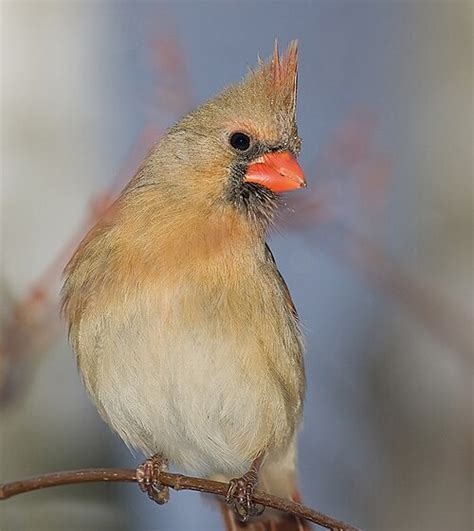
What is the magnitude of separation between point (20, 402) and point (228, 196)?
82cm

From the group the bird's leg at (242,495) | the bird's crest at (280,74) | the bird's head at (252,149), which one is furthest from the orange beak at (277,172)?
the bird's leg at (242,495)

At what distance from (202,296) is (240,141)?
347mm

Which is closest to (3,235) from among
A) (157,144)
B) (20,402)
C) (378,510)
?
(20,402)

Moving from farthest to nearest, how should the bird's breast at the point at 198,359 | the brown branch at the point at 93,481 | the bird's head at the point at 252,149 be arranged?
the bird's head at the point at 252,149, the bird's breast at the point at 198,359, the brown branch at the point at 93,481

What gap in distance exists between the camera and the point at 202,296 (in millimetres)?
1961

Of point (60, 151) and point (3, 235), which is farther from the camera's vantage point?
point (60, 151)

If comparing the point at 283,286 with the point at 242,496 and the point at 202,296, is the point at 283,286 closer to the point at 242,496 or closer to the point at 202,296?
the point at 202,296

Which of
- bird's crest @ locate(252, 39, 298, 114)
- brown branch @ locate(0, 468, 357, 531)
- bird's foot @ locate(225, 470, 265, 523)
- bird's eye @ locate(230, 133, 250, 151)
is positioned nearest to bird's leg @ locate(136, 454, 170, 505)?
bird's foot @ locate(225, 470, 265, 523)

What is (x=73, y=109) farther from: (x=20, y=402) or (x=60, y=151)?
(x=20, y=402)

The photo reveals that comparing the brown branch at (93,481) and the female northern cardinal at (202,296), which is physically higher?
the female northern cardinal at (202,296)

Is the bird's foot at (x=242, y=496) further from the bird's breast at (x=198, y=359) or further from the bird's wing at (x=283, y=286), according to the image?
the bird's wing at (x=283, y=286)

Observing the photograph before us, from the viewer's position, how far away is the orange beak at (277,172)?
2014 millimetres

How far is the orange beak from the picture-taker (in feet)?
6.61

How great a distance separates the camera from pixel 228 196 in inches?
81.6
